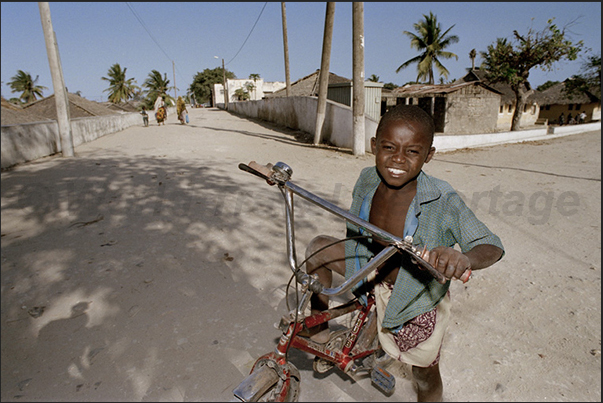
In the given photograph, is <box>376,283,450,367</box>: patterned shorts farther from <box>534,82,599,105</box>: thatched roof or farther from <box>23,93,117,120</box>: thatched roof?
<box>534,82,599,105</box>: thatched roof

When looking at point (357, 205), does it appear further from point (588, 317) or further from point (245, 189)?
point (245, 189)

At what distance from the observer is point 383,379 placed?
2.01m

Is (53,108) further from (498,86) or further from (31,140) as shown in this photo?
(498,86)

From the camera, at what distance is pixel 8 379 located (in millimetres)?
2287

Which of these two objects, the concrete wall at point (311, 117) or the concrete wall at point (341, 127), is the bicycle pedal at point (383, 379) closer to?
the concrete wall at point (311, 117)

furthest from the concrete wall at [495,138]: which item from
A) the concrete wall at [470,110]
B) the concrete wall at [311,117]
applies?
the concrete wall at [470,110]

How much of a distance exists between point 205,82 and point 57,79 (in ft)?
236

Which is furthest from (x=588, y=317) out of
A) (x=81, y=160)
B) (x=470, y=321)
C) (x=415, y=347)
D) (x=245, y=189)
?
(x=81, y=160)

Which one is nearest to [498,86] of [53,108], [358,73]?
[358,73]

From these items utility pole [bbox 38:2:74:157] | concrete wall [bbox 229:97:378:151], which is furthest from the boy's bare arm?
utility pole [bbox 38:2:74:157]

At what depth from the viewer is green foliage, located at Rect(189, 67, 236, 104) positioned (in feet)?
247

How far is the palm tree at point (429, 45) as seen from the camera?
35.0m

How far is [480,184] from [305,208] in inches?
167

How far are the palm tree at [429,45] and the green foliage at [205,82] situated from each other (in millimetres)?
49110
